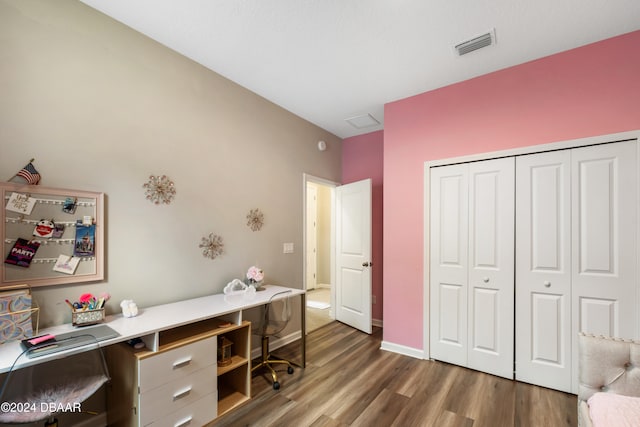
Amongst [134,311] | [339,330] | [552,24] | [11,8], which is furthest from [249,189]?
[552,24]

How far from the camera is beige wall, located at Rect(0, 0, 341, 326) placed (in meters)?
1.67

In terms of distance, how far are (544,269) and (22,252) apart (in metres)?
3.82

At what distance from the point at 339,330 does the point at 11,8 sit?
163 inches

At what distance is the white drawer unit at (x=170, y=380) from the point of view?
1.64 metres

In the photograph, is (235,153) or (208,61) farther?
(235,153)

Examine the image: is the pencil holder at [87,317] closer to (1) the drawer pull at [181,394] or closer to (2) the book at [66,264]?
(2) the book at [66,264]

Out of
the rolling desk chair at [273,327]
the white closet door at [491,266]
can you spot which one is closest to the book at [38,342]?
the rolling desk chair at [273,327]

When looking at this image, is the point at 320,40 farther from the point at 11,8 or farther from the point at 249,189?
the point at 11,8

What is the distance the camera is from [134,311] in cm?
188

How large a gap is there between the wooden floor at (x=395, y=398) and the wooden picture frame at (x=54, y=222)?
4.72 feet

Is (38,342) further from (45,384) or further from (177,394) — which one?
(177,394)

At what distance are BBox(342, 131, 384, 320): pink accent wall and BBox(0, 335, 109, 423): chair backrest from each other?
10.5 ft

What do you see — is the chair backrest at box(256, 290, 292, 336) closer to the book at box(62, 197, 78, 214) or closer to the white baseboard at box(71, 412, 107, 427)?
the white baseboard at box(71, 412, 107, 427)
